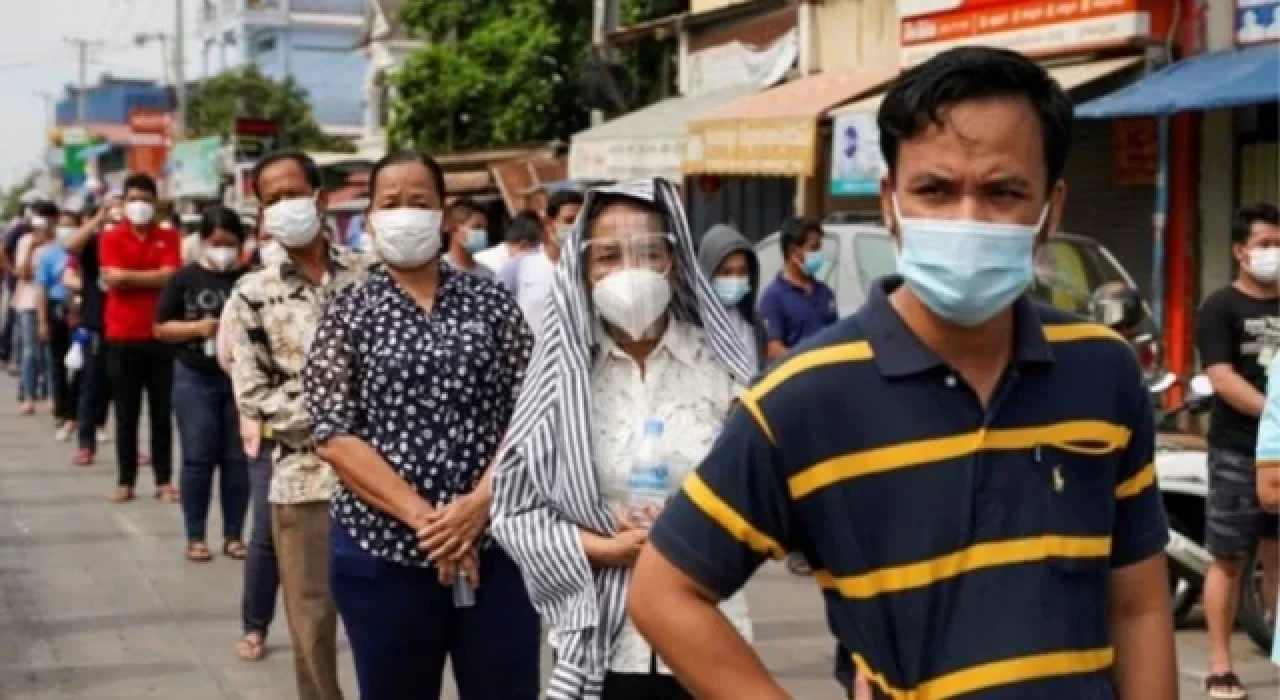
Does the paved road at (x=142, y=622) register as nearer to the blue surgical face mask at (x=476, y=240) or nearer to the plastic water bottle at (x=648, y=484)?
the blue surgical face mask at (x=476, y=240)

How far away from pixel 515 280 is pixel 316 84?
69.6m

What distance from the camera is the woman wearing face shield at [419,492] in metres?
4.98

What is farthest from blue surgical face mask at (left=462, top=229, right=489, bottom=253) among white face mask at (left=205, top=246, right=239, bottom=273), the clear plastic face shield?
the clear plastic face shield

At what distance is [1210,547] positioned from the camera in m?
7.82

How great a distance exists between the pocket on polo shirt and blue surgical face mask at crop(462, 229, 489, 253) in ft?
33.3

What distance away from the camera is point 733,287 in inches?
276

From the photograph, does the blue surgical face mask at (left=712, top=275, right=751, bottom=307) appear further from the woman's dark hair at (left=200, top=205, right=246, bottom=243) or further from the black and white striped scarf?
the woman's dark hair at (left=200, top=205, right=246, bottom=243)

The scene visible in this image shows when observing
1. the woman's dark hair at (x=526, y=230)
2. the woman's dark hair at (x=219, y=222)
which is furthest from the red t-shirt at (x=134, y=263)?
the woman's dark hair at (x=526, y=230)

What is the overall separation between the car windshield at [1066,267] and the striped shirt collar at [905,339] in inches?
379

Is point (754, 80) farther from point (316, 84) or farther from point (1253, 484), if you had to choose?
point (316, 84)

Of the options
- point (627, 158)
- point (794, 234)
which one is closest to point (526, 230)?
point (794, 234)

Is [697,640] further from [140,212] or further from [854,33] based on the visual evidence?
[854,33]

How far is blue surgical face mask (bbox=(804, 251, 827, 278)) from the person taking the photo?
1230 cm

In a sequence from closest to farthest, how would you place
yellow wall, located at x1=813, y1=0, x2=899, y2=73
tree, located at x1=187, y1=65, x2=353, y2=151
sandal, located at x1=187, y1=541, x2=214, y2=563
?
sandal, located at x1=187, y1=541, x2=214, y2=563, yellow wall, located at x1=813, y1=0, x2=899, y2=73, tree, located at x1=187, y1=65, x2=353, y2=151
